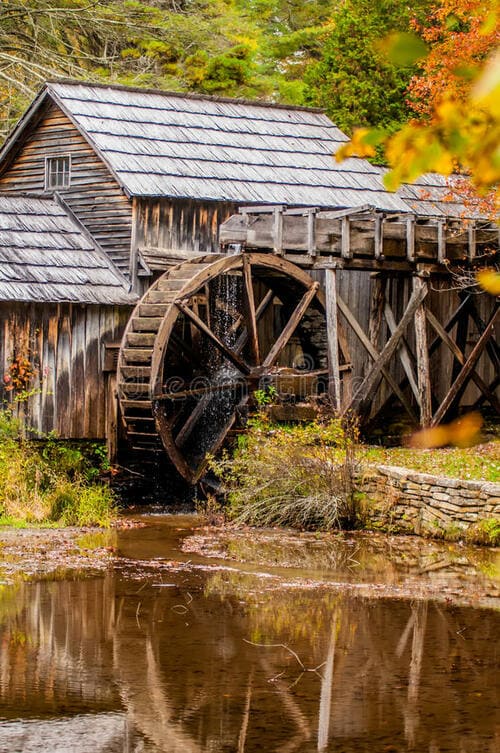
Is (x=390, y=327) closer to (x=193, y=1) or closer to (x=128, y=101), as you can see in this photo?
(x=128, y=101)

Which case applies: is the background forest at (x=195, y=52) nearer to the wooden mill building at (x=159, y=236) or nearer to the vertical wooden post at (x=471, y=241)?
the wooden mill building at (x=159, y=236)

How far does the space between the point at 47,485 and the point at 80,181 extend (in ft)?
17.1

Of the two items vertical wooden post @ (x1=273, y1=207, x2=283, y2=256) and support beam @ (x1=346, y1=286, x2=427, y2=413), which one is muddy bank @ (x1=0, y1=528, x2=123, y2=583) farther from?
vertical wooden post @ (x1=273, y1=207, x2=283, y2=256)

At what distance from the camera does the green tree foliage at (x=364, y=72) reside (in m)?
25.1

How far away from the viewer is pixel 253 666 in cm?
775

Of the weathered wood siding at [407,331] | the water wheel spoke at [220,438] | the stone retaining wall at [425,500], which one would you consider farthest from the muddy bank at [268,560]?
the weathered wood siding at [407,331]

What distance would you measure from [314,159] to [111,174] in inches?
158

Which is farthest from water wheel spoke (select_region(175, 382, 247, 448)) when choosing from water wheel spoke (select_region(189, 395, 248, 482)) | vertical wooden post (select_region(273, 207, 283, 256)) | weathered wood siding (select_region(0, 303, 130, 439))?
vertical wooden post (select_region(273, 207, 283, 256))

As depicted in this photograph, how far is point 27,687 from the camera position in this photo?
278 inches

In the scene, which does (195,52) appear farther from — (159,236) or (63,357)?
(63,357)

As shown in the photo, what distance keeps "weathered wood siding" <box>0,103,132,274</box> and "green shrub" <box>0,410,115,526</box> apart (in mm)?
2996

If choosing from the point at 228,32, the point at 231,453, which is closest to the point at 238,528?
the point at 231,453

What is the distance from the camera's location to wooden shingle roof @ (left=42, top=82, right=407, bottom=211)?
58.5ft

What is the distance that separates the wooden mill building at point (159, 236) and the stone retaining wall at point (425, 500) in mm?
3462
